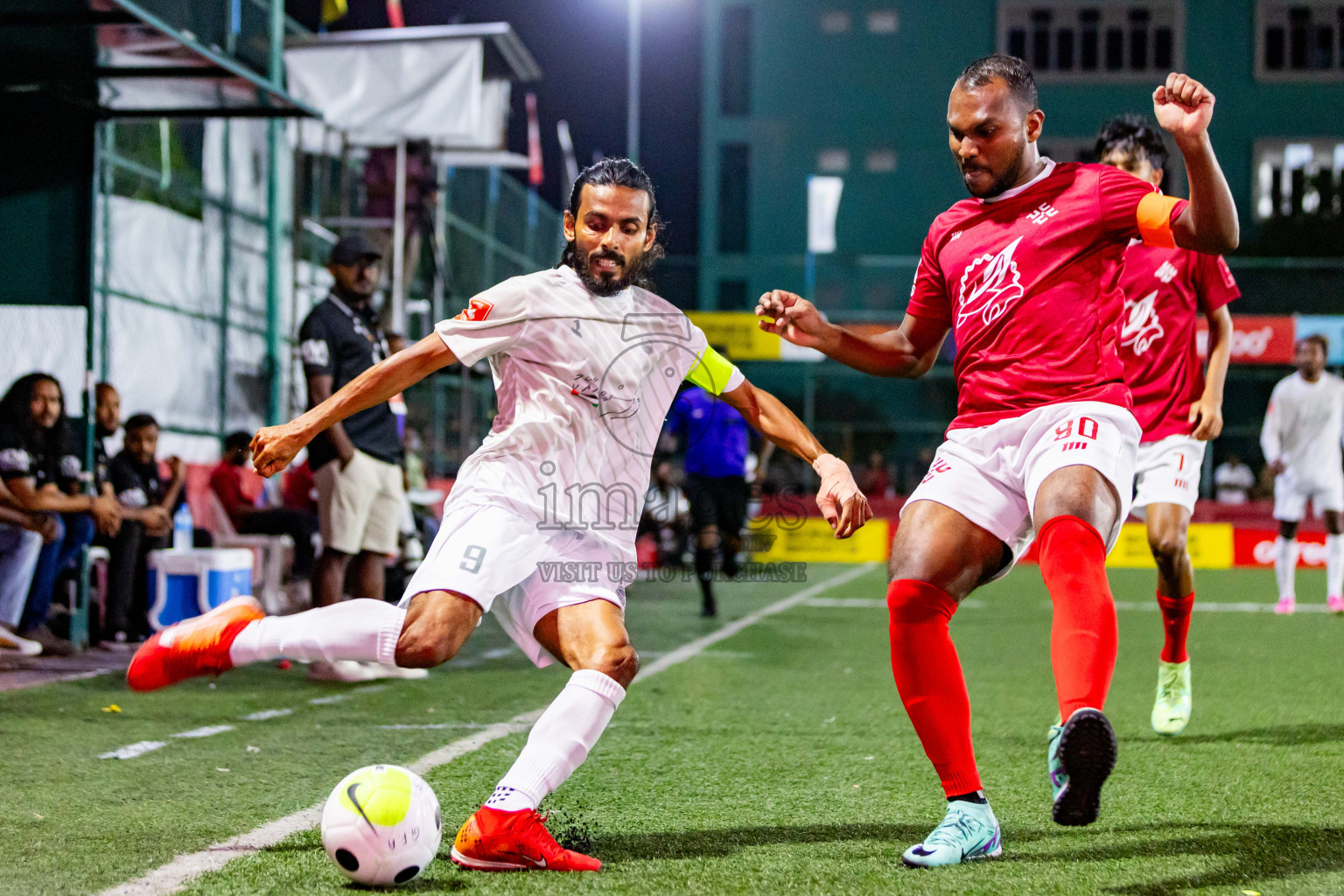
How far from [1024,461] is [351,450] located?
4550 millimetres

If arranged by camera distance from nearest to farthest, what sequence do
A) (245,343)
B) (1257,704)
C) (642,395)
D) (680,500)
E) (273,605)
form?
(642,395), (1257,704), (273,605), (245,343), (680,500)

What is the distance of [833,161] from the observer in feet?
121

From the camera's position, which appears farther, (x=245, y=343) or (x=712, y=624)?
(x=245, y=343)

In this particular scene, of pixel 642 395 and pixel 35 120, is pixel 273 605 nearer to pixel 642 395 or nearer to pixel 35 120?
pixel 35 120

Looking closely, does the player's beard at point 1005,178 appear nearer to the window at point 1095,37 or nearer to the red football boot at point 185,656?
the red football boot at point 185,656

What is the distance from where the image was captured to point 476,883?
321 centimetres

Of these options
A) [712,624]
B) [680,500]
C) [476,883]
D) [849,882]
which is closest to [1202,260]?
[849,882]

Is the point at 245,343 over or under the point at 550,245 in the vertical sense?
under

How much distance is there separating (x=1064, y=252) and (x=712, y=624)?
7428mm

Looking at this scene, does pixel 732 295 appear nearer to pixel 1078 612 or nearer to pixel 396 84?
pixel 396 84

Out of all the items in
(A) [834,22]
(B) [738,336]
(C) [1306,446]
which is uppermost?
(A) [834,22]

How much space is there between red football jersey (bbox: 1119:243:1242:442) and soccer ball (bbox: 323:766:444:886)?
146 inches

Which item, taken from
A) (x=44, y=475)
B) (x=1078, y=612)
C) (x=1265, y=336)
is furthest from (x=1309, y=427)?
(x=1265, y=336)

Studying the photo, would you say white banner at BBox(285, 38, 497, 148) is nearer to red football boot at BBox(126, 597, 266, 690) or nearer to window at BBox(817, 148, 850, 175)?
red football boot at BBox(126, 597, 266, 690)
